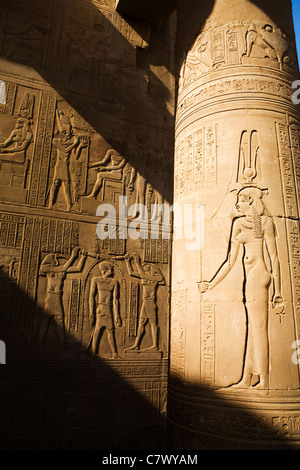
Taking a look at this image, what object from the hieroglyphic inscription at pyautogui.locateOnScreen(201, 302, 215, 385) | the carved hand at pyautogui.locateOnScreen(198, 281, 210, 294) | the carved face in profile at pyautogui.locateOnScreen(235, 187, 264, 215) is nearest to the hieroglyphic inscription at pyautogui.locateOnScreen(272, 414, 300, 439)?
the hieroglyphic inscription at pyautogui.locateOnScreen(201, 302, 215, 385)

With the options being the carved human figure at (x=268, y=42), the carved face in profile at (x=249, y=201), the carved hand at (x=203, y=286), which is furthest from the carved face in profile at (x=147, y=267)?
the carved human figure at (x=268, y=42)

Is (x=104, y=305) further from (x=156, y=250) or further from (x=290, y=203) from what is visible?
(x=290, y=203)

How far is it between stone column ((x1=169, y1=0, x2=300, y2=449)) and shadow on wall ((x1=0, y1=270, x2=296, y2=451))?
2.05 m

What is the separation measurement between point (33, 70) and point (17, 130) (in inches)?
44.4

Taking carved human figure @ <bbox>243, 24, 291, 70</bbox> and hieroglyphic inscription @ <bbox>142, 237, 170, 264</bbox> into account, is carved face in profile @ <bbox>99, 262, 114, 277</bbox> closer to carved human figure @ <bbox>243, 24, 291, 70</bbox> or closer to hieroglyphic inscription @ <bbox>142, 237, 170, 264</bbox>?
hieroglyphic inscription @ <bbox>142, 237, 170, 264</bbox>

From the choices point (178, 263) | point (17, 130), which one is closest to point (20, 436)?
point (178, 263)

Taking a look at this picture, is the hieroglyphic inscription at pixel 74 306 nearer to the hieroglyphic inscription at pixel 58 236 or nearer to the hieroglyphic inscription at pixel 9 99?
the hieroglyphic inscription at pixel 58 236

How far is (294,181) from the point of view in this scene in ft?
→ 12.0

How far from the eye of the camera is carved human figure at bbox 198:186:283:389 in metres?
3.13

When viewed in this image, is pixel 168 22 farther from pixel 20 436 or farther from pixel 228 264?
pixel 20 436

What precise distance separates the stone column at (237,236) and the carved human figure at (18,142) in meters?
2.72

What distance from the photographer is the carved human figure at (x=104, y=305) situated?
559 cm

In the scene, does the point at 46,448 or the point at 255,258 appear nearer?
the point at 255,258

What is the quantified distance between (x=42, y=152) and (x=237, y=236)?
12.4ft
